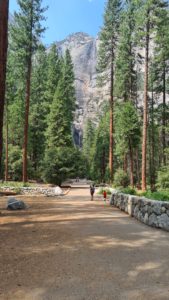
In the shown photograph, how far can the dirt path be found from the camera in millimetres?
4590

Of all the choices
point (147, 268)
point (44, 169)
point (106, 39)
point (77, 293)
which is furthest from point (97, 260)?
point (106, 39)

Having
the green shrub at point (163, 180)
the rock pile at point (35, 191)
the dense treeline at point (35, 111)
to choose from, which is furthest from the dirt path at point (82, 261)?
the dense treeline at point (35, 111)

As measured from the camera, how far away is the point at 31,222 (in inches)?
398

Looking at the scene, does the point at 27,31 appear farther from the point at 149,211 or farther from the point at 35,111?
the point at 149,211

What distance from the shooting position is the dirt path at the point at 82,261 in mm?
4590

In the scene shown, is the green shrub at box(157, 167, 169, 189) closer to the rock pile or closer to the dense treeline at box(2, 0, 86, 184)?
the rock pile

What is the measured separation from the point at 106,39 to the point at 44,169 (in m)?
13.6

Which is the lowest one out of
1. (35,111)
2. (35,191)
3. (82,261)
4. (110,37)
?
(82,261)

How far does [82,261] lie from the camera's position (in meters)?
6.05

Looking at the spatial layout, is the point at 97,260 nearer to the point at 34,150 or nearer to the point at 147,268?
the point at 147,268

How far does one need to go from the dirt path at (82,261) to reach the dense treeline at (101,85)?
46.0 ft

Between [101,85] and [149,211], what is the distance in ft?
89.0

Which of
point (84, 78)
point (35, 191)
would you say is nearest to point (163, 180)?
point (35, 191)

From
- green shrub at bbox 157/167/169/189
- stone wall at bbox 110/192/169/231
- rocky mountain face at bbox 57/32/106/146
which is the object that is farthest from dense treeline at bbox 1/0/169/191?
rocky mountain face at bbox 57/32/106/146
